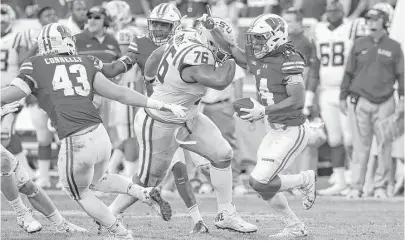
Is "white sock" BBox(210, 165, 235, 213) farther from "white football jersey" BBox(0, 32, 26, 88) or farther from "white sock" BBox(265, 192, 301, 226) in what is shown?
"white football jersey" BBox(0, 32, 26, 88)

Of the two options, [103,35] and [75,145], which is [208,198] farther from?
[75,145]

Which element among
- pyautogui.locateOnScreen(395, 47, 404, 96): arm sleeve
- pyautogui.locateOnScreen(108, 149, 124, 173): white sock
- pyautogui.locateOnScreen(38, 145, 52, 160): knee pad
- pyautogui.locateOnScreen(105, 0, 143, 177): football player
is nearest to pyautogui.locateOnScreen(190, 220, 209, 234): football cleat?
pyautogui.locateOnScreen(105, 0, 143, 177): football player

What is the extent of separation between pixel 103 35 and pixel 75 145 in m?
4.15

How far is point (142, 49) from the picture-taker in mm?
9547

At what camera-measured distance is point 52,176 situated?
1365cm

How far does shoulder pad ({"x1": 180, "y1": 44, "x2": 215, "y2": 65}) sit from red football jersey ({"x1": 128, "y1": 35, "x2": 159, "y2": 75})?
4.80 ft

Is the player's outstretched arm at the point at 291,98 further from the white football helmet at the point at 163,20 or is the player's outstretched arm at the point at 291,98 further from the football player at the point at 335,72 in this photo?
the football player at the point at 335,72

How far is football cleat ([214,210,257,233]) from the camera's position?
8320mm

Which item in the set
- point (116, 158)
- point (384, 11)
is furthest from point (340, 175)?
point (116, 158)

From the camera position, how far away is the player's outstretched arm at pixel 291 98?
809 centimetres

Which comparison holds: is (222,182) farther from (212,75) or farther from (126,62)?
(126,62)

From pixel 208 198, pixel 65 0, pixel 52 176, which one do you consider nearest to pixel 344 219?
pixel 208 198

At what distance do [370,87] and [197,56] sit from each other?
4.16 metres

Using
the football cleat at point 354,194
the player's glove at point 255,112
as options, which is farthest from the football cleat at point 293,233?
the football cleat at point 354,194
